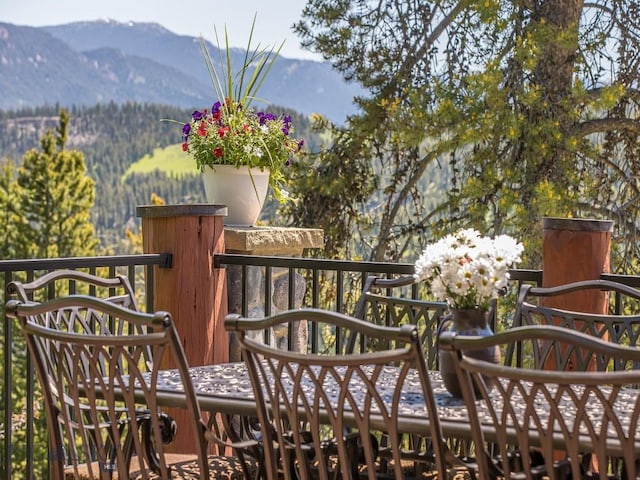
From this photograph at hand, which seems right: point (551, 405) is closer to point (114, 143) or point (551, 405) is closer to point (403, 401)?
point (403, 401)

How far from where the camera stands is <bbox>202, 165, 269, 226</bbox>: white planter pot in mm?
3988

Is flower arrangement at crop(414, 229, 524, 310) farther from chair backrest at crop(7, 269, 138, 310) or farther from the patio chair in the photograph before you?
chair backrest at crop(7, 269, 138, 310)

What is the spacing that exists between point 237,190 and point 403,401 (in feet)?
6.77

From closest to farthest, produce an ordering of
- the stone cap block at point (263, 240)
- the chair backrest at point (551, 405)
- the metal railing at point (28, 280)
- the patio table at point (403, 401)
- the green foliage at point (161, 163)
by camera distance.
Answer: the chair backrest at point (551, 405) → the patio table at point (403, 401) → the metal railing at point (28, 280) → the stone cap block at point (263, 240) → the green foliage at point (161, 163)

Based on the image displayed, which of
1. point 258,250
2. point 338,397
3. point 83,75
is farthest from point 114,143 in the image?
point 338,397

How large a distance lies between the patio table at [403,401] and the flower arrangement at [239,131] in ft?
5.33

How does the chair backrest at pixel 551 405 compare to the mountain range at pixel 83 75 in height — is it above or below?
below

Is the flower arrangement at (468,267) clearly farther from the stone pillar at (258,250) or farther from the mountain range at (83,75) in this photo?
the mountain range at (83,75)

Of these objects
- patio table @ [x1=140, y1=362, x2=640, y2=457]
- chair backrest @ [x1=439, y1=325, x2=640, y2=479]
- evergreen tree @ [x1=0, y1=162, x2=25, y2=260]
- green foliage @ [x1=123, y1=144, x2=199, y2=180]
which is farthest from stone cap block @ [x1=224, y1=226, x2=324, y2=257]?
green foliage @ [x1=123, y1=144, x2=199, y2=180]

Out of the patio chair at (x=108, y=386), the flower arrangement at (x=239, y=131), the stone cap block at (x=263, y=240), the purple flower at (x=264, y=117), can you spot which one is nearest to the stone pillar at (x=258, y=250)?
the stone cap block at (x=263, y=240)

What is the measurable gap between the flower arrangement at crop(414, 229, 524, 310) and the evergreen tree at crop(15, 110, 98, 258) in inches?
1015

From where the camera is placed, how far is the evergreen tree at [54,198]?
26.9 m

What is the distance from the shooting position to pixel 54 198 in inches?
1064

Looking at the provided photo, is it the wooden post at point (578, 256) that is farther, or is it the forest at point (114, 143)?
the forest at point (114, 143)
